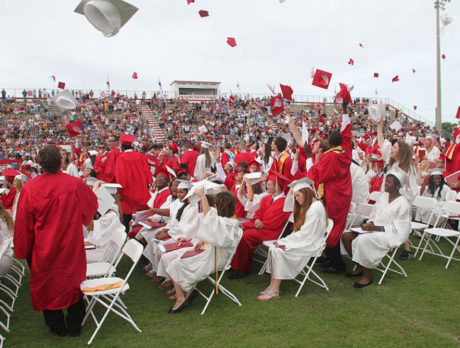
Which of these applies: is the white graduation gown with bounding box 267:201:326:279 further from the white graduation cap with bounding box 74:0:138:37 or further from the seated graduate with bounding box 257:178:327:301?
the white graduation cap with bounding box 74:0:138:37

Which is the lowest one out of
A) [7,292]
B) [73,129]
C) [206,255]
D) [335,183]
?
[7,292]

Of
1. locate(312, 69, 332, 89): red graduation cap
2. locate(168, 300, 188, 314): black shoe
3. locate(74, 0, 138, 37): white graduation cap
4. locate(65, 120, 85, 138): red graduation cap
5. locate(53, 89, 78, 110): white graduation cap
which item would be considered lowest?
locate(168, 300, 188, 314): black shoe

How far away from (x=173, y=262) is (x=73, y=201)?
1.34 meters

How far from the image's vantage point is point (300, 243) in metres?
4.46

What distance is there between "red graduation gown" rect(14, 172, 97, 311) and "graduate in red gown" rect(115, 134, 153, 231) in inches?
123

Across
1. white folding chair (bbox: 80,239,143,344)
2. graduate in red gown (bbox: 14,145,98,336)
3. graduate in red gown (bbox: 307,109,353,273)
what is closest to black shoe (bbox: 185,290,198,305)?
white folding chair (bbox: 80,239,143,344)

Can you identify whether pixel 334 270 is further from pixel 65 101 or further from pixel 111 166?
pixel 65 101

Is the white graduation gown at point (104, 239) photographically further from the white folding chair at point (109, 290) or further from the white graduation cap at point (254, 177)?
the white graduation cap at point (254, 177)

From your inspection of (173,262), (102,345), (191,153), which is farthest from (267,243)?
(191,153)

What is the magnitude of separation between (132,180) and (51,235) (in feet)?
11.0

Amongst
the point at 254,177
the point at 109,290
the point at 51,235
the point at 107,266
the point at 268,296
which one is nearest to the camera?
the point at 51,235

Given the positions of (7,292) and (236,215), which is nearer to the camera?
(7,292)

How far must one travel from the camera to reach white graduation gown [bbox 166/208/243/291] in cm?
400

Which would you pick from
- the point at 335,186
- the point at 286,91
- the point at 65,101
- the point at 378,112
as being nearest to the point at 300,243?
A: the point at 335,186
